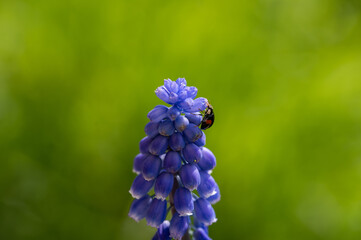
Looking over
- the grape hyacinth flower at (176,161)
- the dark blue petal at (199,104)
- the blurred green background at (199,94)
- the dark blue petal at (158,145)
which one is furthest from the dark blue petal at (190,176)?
the blurred green background at (199,94)

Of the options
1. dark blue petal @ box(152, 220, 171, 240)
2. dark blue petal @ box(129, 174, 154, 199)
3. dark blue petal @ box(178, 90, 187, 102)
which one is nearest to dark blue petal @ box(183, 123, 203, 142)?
dark blue petal @ box(178, 90, 187, 102)

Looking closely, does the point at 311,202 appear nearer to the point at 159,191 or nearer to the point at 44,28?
the point at 159,191

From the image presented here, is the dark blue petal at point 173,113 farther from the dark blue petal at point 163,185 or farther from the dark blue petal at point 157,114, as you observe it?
the dark blue petal at point 163,185

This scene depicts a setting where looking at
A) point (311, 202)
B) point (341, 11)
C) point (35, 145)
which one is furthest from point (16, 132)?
point (341, 11)

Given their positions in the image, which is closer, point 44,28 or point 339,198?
point 339,198

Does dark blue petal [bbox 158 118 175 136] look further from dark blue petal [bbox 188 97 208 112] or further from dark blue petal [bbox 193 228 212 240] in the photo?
dark blue petal [bbox 193 228 212 240]

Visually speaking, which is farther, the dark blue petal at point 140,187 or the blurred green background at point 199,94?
the blurred green background at point 199,94

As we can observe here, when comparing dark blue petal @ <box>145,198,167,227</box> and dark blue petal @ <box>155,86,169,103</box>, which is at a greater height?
dark blue petal @ <box>155,86,169,103</box>

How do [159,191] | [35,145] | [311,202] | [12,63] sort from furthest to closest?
1. [12,63]
2. [35,145]
3. [311,202]
4. [159,191]
